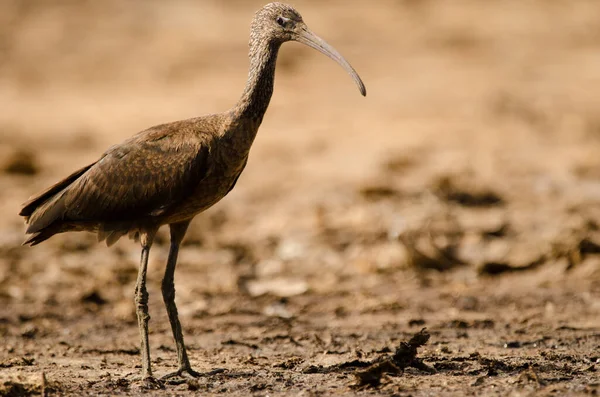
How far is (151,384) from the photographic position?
6.82 metres

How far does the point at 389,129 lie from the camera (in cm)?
1736

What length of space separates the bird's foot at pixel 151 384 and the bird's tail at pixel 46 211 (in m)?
1.50

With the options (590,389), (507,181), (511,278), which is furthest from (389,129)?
(590,389)

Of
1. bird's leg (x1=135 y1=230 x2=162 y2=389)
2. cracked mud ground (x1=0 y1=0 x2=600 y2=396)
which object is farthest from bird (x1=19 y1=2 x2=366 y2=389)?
cracked mud ground (x1=0 y1=0 x2=600 y2=396)

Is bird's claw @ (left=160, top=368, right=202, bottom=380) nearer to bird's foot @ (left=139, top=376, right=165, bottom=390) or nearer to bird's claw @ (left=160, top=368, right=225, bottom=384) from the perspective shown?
bird's claw @ (left=160, top=368, right=225, bottom=384)

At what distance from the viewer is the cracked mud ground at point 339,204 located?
25.6 feet

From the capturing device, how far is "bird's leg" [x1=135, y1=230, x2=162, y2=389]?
22.7 ft

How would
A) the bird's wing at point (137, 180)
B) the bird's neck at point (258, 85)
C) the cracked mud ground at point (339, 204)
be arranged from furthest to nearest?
the cracked mud ground at point (339, 204) → the bird's neck at point (258, 85) → the bird's wing at point (137, 180)

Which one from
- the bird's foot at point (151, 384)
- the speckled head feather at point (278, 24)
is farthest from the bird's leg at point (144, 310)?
the speckled head feather at point (278, 24)

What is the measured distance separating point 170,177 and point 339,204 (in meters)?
6.82

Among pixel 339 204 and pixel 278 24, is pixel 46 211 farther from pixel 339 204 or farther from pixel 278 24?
pixel 339 204

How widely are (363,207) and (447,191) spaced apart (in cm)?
127

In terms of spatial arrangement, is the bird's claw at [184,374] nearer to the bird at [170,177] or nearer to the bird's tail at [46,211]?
the bird at [170,177]

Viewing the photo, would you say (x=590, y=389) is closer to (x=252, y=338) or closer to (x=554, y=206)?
(x=252, y=338)
